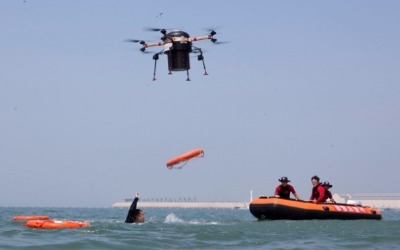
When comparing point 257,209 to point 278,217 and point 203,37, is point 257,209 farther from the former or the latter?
point 203,37

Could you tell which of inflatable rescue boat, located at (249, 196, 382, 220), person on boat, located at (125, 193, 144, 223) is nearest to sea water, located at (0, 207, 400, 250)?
person on boat, located at (125, 193, 144, 223)

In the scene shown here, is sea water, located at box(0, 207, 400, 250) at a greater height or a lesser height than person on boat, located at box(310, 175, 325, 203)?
lesser

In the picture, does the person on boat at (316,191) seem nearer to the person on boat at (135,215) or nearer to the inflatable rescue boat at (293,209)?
the inflatable rescue boat at (293,209)

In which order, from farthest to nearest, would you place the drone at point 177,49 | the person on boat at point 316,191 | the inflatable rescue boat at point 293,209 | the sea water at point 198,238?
the person on boat at point 316,191 < the inflatable rescue boat at point 293,209 < the drone at point 177,49 < the sea water at point 198,238

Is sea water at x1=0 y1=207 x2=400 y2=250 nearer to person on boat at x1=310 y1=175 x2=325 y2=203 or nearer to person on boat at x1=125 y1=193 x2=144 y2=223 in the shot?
person on boat at x1=125 y1=193 x2=144 y2=223

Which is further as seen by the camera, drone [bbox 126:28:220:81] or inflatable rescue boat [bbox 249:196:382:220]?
inflatable rescue boat [bbox 249:196:382:220]

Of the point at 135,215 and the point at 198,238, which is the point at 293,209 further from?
the point at 198,238

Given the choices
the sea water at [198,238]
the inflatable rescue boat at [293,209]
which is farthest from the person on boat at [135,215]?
the inflatable rescue boat at [293,209]

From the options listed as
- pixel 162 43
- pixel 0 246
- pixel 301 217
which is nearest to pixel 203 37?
pixel 162 43

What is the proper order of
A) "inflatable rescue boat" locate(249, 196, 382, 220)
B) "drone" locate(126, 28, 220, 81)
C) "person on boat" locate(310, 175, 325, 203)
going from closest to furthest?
1. "drone" locate(126, 28, 220, 81)
2. "inflatable rescue boat" locate(249, 196, 382, 220)
3. "person on boat" locate(310, 175, 325, 203)

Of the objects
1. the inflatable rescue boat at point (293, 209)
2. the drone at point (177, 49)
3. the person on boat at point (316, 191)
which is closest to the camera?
the drone at point (177, 49)
